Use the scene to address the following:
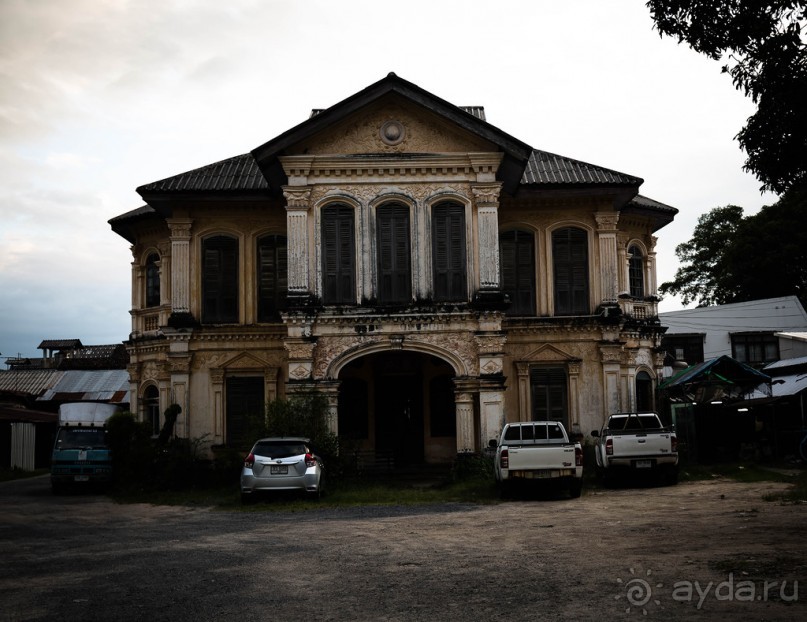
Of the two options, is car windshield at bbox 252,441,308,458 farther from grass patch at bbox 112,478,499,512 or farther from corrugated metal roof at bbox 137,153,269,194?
corrugated metal roof at bbox 137,153,269,194

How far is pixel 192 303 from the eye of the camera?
91.8ft

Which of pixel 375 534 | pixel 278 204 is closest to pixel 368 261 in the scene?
pixel 278 204

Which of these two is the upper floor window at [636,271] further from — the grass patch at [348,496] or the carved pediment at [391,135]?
the grass patch at [348,496]

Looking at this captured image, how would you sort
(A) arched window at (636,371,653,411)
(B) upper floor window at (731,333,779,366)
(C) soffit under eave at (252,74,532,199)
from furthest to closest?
1. (B) upper floor window at (731,333,779,366)
2. (A) arched window at (636,371,653,411)
3. (C) soffit under eave at (252,74,532,199)

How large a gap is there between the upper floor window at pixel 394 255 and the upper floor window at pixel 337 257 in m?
0.74

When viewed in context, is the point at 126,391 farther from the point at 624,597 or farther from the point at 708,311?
the point at 624,597

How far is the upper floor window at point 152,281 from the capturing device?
29.8 metres

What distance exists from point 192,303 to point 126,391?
78.3 feet

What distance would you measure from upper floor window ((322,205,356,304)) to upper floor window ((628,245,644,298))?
10.0 metres

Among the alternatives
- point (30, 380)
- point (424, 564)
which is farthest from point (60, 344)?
point (424, 564)

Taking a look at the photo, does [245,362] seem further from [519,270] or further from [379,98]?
[379,98]

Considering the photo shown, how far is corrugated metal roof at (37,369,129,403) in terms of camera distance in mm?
50000

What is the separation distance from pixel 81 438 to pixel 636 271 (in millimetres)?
17371

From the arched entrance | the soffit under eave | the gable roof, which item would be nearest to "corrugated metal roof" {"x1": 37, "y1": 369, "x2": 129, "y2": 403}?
the gable roof
